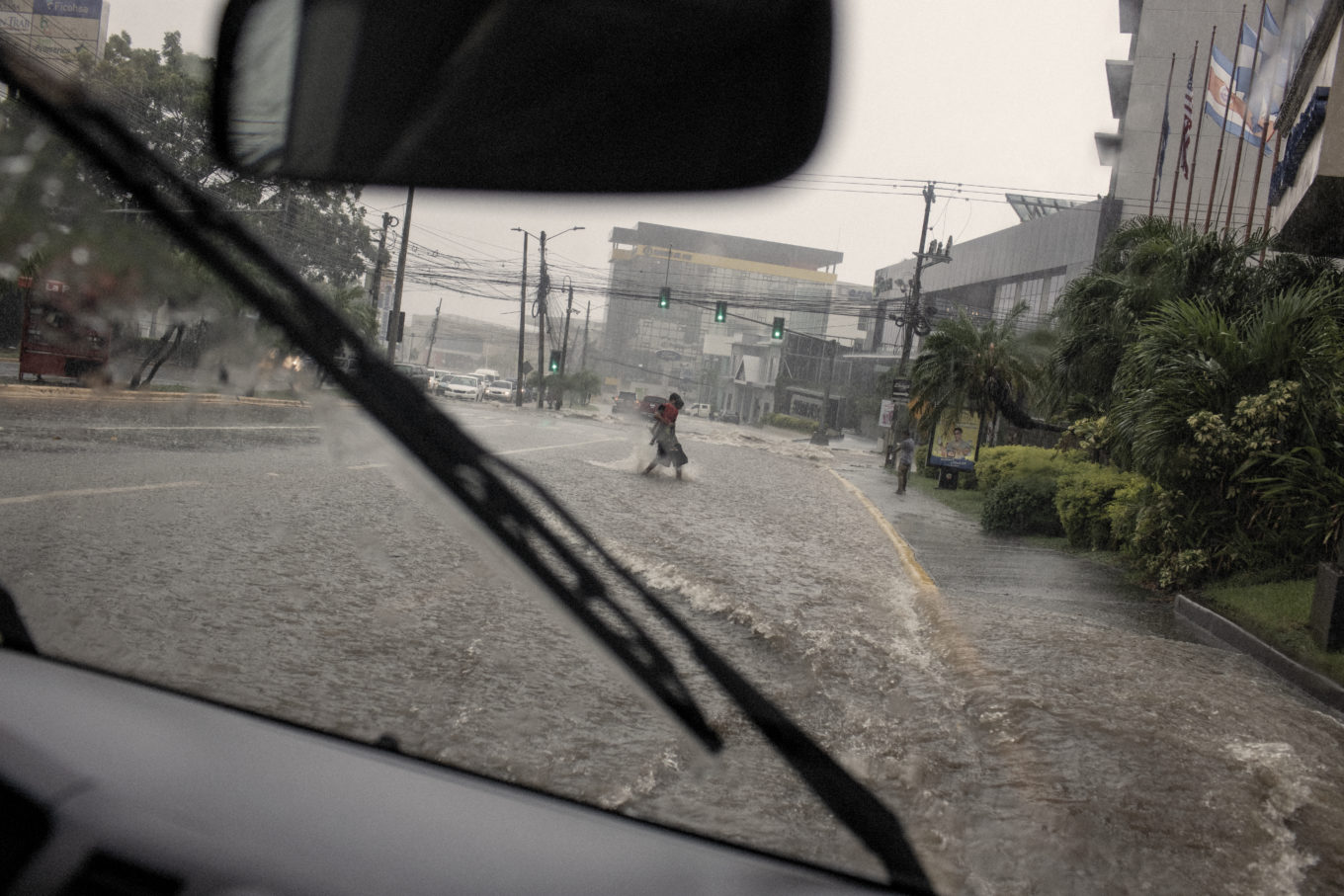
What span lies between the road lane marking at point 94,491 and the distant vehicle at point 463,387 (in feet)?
2.79

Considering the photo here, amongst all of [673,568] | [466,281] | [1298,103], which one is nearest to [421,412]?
[466,281]

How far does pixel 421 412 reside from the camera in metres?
1.47

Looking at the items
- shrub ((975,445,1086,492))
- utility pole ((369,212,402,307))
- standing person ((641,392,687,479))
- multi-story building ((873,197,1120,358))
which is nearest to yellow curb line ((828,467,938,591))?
standing person ((641,392,687,479))

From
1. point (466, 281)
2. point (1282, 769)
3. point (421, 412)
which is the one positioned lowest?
point (1282, 769)

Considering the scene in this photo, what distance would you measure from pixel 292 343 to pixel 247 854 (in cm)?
65

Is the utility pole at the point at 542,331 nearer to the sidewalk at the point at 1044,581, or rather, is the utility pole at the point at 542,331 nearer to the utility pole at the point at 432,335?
the utility pole at the point at 432,335

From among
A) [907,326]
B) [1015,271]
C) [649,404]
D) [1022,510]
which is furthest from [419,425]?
[1015,271]

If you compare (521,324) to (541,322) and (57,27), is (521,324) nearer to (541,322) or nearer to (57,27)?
(541,322)

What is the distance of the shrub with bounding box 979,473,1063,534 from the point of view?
8.32 m

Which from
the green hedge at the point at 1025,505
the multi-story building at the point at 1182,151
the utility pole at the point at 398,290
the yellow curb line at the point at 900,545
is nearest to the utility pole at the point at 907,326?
the multi-story building at the point at 1182,151

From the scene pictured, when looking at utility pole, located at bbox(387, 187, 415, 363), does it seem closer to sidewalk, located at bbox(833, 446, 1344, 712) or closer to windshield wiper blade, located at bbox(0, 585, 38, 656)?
windshield wiper blade, located at bbox(0, 585, 38, 656)

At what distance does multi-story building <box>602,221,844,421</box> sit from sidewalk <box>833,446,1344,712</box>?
1.19 meters

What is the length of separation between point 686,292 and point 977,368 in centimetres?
1554

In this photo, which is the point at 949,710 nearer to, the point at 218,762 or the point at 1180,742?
the point at 1180,742
